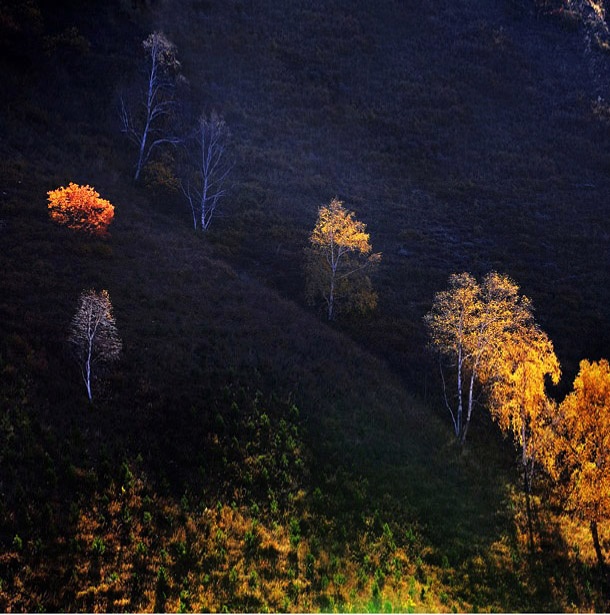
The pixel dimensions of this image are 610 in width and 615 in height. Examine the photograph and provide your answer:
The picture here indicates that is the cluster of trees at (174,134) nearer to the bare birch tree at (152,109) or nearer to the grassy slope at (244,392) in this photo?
the bare birch tree at (152,109)

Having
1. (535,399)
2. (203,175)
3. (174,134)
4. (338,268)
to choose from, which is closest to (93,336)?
(535,399)

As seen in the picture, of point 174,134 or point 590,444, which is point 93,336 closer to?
point 590,444

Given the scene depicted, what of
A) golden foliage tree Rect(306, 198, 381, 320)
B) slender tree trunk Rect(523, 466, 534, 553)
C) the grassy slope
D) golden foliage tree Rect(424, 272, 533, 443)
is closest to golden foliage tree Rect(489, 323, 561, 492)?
slender tree trunk Rect(523, 466, 534, 553)

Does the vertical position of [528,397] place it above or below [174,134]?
below

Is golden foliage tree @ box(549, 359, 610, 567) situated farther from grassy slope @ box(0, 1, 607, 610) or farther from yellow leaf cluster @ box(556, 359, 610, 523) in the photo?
grassy slope @ box(0, 1, 607, 610)

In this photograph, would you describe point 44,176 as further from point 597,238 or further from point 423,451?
point 597,238
